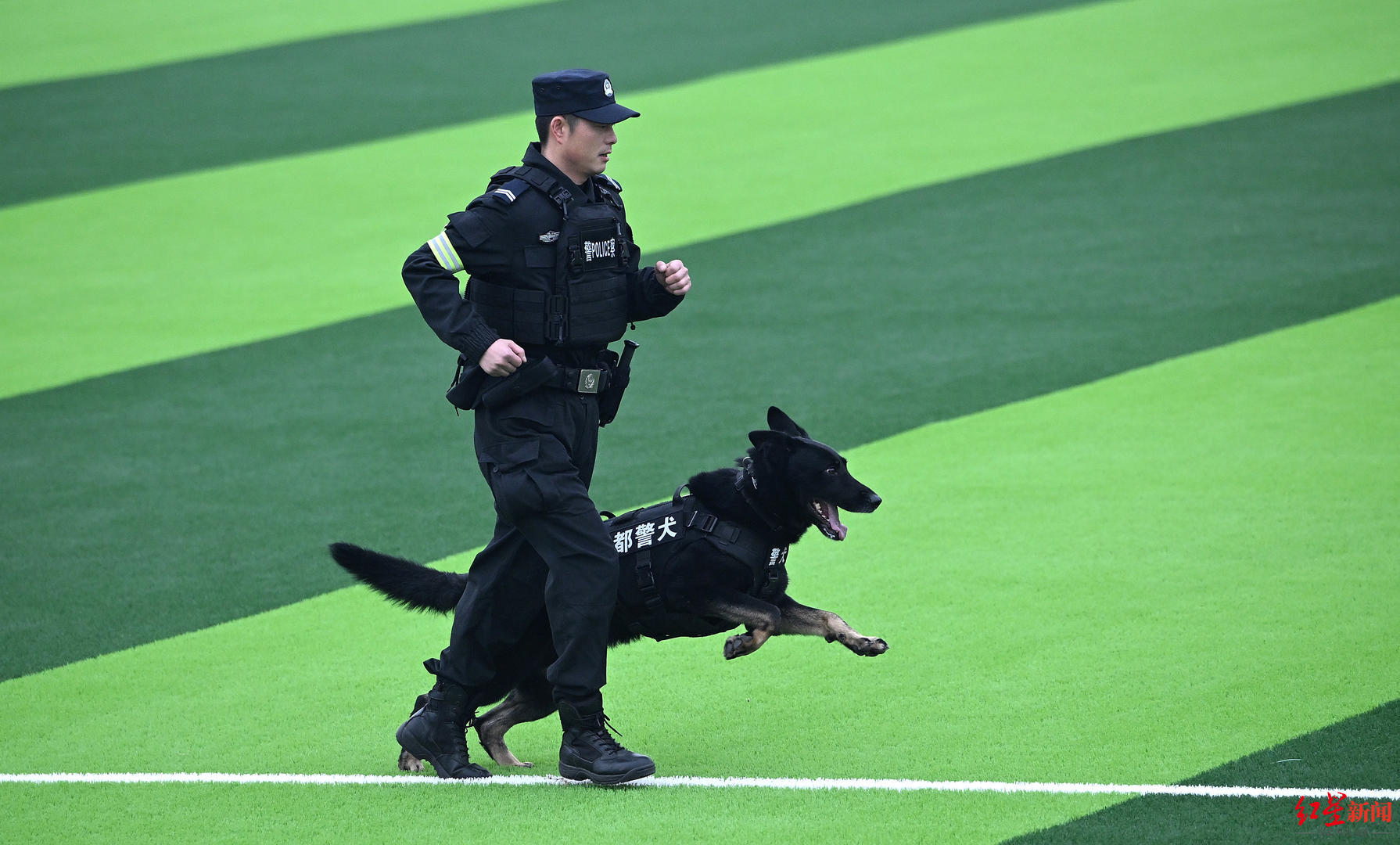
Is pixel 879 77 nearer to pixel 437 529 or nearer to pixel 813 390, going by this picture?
pixel 813 390

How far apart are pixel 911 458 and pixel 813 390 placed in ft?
4.37

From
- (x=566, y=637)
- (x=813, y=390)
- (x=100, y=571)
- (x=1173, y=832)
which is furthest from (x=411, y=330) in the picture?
(x=1173, y=832)

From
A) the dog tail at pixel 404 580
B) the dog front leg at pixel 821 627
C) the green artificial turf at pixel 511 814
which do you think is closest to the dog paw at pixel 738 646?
the dog front leg at pixel 821 627

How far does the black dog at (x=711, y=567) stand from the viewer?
16.9 feet

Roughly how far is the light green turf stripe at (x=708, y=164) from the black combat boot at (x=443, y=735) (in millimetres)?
6573

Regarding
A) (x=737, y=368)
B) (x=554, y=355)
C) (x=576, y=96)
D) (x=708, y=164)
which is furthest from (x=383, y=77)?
(x=554, y=355)

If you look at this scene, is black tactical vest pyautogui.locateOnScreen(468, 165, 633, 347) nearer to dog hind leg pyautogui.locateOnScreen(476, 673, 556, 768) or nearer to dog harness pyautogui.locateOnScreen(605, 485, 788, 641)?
dog harness pyautogui.locateOnScreen(605, 485, 788, 641)

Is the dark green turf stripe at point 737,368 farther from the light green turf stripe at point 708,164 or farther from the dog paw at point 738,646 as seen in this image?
the dog paw at point 738,646

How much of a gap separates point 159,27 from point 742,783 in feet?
61.8

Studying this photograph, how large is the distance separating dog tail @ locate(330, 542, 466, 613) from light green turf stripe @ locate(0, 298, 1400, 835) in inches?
22.4

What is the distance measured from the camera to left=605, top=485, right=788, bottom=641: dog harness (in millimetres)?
5203

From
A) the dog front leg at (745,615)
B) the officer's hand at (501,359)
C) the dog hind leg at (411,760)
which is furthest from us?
the dog hind leg at (411,760)

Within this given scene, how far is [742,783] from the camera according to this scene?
5.04 metres

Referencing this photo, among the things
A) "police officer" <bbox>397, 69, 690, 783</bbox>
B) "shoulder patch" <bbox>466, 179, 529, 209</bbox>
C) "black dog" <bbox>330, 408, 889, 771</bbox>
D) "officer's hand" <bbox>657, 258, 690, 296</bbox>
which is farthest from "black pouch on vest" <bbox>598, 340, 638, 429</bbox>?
"shoulder patch" <bbox>466, 179, 529, 209</bbox>
